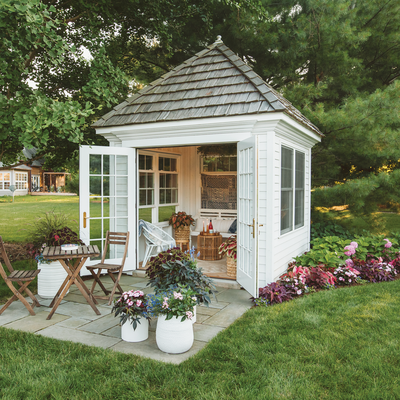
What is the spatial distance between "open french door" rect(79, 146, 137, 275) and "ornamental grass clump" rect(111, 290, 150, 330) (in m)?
2.54

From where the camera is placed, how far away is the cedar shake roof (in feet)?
16.8

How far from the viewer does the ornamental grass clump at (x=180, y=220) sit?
26.2 feet

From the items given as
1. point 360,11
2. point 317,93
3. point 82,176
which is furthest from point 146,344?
point 360,11

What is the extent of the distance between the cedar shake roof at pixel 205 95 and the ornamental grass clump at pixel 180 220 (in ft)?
9.14

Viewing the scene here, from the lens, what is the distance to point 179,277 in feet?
12.4

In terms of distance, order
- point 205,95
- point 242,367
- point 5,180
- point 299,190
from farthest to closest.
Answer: point 5,180 → point 299,190 → point 205,95 → point 242,367

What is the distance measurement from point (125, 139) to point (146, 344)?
148 inches

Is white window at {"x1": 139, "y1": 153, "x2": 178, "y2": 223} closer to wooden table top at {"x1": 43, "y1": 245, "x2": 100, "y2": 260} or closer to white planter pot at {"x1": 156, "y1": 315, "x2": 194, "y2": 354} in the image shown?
wooden table top at {"x1": 43, "y1": 245, "x2": 100, "y2": 260}

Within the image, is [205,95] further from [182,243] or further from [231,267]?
[182,243]

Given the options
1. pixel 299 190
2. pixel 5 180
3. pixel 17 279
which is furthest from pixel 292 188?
pixel 5 180

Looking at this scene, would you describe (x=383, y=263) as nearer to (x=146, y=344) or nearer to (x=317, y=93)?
(x=317, y=93)

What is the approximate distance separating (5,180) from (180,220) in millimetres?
26920

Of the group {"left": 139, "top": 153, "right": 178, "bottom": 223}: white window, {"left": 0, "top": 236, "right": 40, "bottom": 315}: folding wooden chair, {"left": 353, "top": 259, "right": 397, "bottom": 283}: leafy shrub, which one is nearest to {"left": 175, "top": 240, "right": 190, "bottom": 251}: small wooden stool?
{"left": 139, "top": 153, "right": 178, "bottom": 223}: white window

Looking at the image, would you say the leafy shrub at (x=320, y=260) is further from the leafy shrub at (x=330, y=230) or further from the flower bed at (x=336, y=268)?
the leafy shrub at (x=330, y=230)
